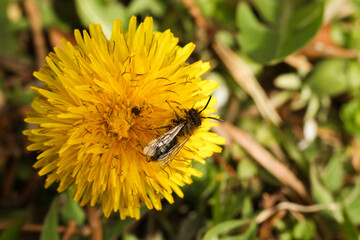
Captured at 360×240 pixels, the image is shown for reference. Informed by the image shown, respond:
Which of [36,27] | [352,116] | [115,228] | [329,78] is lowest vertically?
[352,116]

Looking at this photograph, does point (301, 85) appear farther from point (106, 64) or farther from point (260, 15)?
point (106, 64)

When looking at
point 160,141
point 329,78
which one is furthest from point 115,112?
point 329,78

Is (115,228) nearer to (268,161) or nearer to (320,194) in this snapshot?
(268,161)

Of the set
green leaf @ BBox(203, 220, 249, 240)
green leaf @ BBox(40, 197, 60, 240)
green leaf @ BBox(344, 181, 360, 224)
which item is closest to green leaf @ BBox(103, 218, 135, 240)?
green leaf @ BBox(40, 197, 60, 240)

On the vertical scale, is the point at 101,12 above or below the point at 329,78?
above

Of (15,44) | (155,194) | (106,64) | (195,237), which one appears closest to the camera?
(106,64)

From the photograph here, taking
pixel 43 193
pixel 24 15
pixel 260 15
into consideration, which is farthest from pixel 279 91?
pixel 24 15

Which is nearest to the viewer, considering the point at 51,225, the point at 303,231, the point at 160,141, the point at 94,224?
the point at 160,141
